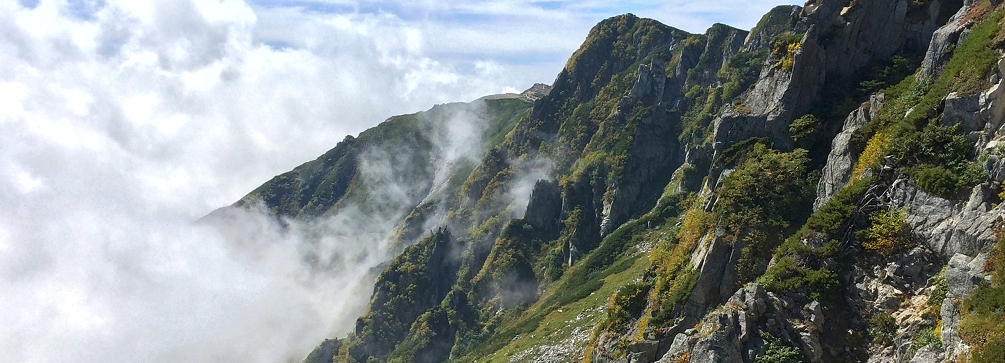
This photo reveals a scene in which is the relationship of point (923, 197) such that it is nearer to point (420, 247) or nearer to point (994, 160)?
point (994, 160)

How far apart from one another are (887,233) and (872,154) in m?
5.95

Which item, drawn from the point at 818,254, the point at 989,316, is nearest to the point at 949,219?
the point at 818,254

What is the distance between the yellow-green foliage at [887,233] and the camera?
3120cm

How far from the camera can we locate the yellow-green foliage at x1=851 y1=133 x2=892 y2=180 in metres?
34.9

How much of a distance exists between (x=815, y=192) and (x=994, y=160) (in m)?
12.1

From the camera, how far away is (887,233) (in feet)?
104

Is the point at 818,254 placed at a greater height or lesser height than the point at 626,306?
lesser

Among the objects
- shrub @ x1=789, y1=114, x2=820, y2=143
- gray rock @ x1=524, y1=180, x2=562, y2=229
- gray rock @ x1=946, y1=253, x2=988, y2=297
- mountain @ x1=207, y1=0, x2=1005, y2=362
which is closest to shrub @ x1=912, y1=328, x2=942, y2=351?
mountain @ x1=207, y1=0, x2=1005, y2=362

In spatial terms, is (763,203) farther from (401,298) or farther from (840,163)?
(401,298)

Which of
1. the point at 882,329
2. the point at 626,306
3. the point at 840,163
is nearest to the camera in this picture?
the point at 882,329

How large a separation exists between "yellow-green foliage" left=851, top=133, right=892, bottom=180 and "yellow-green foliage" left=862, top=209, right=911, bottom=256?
143 inches

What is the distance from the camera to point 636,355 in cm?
4109

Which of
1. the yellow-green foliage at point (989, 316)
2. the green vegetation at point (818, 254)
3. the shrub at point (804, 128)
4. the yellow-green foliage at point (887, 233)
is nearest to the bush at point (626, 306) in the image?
the green vegetation at point (818, 254)

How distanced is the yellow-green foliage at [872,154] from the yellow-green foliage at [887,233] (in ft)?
11.9
